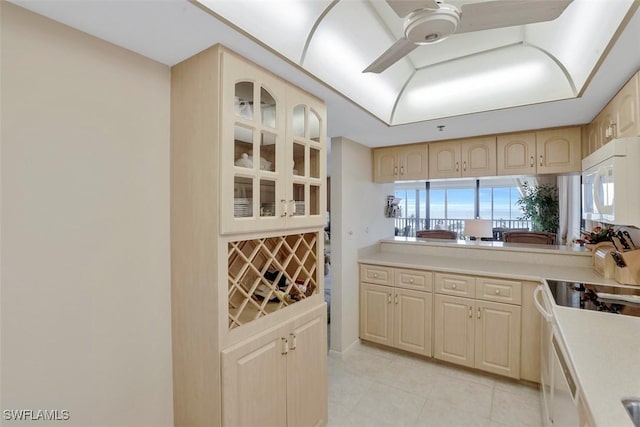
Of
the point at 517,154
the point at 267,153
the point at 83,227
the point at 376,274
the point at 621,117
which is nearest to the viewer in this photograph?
the point at 83,227

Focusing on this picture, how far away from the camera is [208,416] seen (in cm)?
138

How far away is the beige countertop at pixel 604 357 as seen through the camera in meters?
0.83

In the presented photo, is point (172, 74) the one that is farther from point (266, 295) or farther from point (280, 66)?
point (266, 295)

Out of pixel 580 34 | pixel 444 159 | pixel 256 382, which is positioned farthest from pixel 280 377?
pixel 444 159

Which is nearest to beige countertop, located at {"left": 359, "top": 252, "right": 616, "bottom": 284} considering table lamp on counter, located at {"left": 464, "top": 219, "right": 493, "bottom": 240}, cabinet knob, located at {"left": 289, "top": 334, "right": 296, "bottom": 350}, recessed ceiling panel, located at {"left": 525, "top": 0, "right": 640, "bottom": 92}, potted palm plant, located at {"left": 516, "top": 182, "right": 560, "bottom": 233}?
table lamp on counter, located at {"left": 464, "top": 219, "right": 493, "bottom": 240}

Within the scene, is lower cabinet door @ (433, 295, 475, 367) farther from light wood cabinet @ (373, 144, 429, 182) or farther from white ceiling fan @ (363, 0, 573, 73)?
white ceiling fan @ (363, 0, 573, 73)

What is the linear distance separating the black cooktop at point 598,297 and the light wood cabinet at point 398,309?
1.02 m

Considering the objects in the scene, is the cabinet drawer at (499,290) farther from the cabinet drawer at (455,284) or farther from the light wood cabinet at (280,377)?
the light wood cabinet at (280,377)

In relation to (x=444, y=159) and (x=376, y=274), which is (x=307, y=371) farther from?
(x=444, y=159)

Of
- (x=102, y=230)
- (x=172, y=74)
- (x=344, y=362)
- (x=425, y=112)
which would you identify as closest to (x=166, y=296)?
(x=102, y=230)

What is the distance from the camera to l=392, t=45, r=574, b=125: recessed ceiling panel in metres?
1.94

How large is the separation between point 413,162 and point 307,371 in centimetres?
235

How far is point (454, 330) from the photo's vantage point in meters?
2.62

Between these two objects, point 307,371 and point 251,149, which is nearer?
point 251,149
